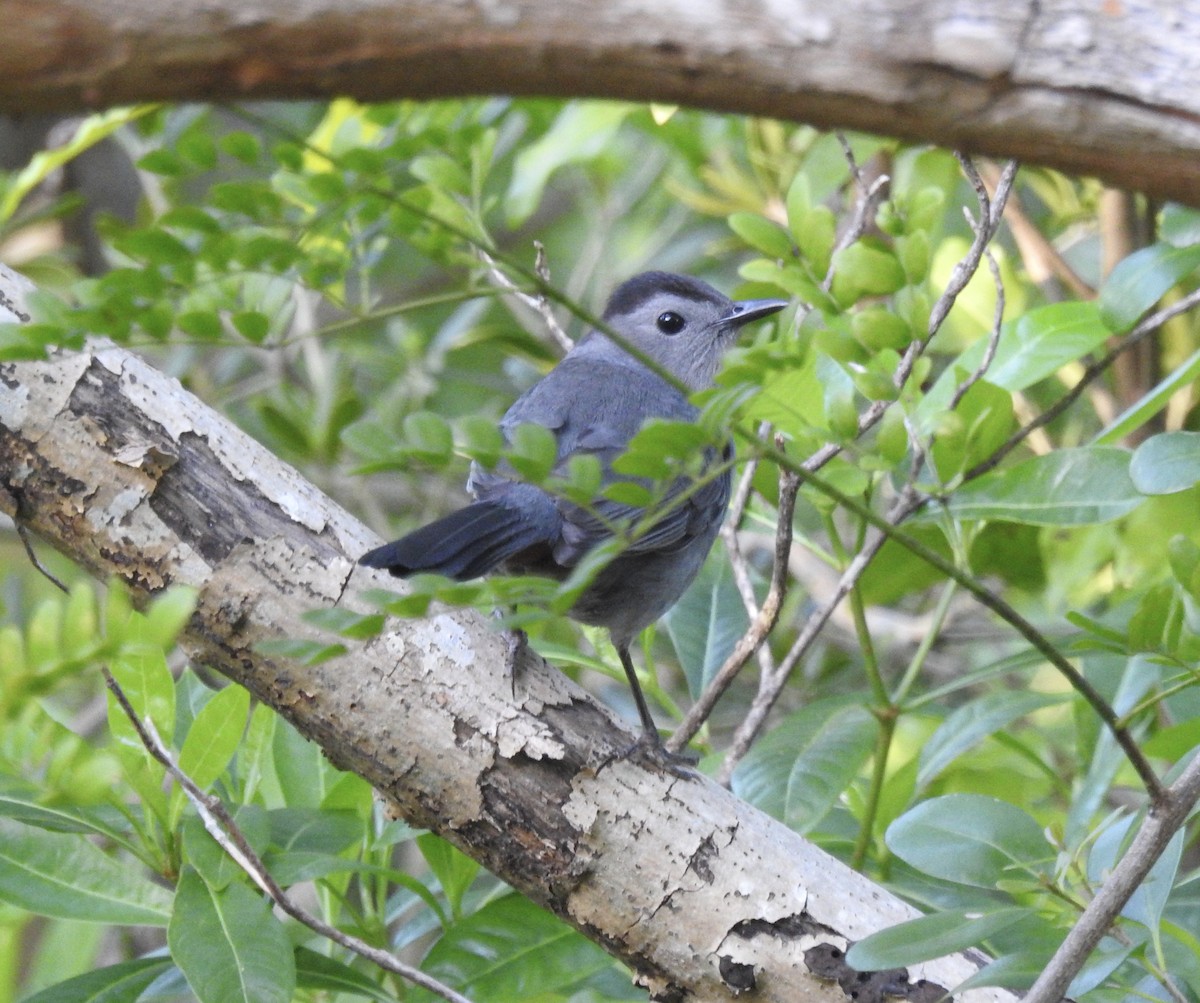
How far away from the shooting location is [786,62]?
1026mm

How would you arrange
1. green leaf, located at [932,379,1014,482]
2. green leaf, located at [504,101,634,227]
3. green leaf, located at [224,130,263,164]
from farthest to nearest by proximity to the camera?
green leaf, located at [504,101,634,227] < green leaf, located at [932,379,1014,482] < green leaf, located at [224,130,263,164]

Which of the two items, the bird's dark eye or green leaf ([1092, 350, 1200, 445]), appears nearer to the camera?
green leaf ([1092, 350, 1200, 445])

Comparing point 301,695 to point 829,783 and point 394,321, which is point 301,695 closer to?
point 829,783

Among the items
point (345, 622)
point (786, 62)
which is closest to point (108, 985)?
point (345, 622)

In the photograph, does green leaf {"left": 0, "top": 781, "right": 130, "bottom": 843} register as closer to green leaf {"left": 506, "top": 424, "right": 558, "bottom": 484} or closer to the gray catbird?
the gray catbird

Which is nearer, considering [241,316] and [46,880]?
[241,316]

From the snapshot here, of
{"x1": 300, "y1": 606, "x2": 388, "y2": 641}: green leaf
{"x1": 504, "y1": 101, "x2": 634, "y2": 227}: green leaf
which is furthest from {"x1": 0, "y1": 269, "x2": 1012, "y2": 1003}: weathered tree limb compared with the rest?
{"x1": 504, "y1": 101, "x2": 634, "y2": 227}: green leaf

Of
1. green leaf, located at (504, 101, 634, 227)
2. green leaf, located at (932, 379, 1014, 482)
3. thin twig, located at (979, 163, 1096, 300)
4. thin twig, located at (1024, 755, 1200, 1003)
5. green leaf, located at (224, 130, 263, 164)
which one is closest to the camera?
thin twig, located at (1024, 755, 1200, 1003)

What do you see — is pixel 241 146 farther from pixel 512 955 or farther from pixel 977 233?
pixel 512 955

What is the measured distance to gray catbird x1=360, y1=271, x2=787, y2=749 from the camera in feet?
6.17

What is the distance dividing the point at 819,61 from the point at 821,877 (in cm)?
114

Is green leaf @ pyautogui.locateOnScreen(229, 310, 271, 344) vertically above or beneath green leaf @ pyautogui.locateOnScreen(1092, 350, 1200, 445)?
above

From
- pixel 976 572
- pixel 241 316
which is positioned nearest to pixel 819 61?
pixel 241 316

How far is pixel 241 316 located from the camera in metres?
1.58
